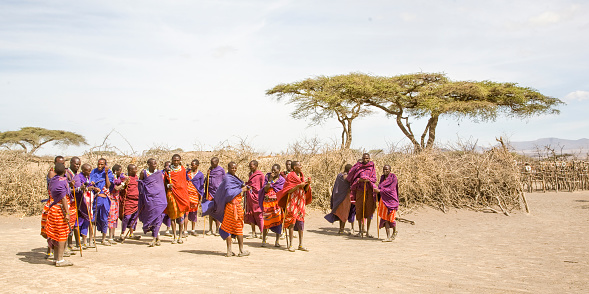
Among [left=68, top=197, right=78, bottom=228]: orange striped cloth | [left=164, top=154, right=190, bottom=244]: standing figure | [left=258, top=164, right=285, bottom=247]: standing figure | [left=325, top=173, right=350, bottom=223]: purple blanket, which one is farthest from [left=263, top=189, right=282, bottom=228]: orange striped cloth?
[left=68, top=197, right=78, bottom=228]: orange striped cloth

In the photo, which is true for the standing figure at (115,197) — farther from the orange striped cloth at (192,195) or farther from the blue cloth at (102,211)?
the orange striped cloth at (192,195)

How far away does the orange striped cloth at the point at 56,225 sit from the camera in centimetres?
659

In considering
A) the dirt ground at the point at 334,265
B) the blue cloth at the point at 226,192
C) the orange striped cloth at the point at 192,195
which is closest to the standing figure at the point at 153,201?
the dirt ground at the point at 334,265

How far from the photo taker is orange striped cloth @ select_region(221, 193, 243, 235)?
7676 millimetres

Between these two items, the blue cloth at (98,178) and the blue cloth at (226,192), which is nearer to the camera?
the blue cloth at (226,192)

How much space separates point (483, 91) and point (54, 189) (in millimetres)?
24735

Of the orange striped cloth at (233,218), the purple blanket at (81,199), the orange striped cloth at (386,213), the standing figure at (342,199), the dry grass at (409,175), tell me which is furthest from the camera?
the dry grass at (409,175)

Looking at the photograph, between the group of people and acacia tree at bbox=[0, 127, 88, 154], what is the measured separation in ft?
79.7

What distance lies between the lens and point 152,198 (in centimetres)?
884

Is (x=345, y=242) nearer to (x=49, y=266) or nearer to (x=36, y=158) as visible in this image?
(x=49, y=266)

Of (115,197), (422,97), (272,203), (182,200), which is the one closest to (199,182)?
(182,200)

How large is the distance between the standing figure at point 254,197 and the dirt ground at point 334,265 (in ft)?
1.74

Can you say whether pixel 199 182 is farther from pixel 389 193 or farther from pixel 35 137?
pixel 35 137

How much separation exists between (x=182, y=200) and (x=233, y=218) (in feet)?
6.21
